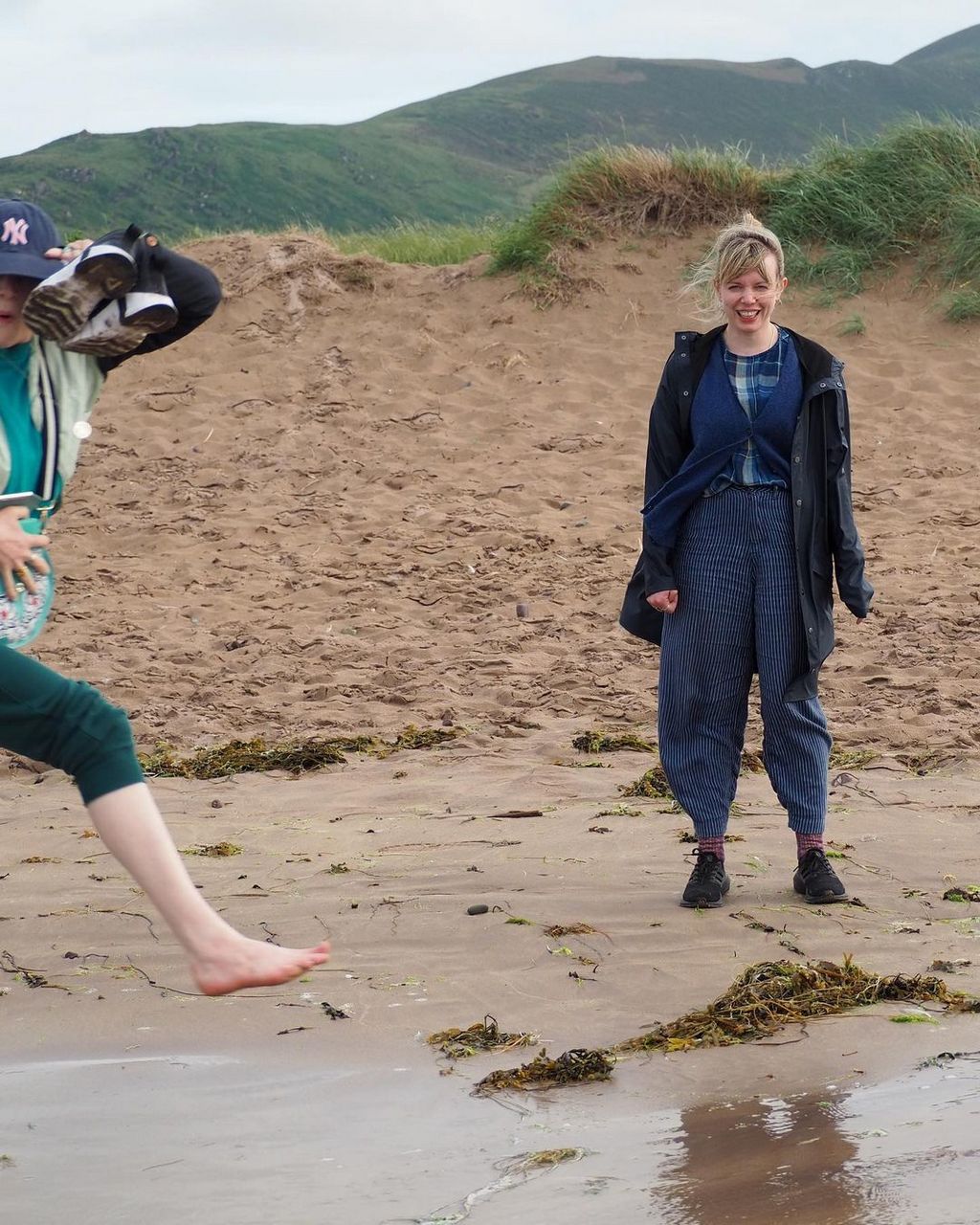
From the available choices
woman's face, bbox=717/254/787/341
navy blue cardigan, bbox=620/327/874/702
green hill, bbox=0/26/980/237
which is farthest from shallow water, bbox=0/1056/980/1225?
green hill, bbox=0/26/980/237

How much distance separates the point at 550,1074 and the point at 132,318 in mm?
1873

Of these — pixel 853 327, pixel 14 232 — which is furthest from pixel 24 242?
pixel 853 327

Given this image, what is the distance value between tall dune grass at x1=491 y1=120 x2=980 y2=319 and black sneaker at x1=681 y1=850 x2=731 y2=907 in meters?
9.56

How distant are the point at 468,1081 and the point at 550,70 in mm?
52344

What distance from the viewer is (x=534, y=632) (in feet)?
28.7

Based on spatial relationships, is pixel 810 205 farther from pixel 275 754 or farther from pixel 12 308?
pixel 12 308

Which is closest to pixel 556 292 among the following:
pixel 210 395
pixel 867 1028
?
pixel 210 395

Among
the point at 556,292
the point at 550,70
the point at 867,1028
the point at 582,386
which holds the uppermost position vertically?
the point at 550,70

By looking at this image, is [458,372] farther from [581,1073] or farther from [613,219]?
[581,1073]

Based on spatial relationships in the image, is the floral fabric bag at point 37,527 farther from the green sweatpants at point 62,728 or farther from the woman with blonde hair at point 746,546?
the woman with blonde hair at point 746,546

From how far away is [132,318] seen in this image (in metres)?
3.05

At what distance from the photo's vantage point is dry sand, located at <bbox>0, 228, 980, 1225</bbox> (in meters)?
3.40

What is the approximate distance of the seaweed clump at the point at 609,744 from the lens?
6820 mm

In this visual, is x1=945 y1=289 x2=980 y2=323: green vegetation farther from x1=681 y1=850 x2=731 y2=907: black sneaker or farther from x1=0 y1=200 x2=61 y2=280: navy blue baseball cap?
x1=0 y1=200 x2=61 y2=280: navy blue baseball cap
